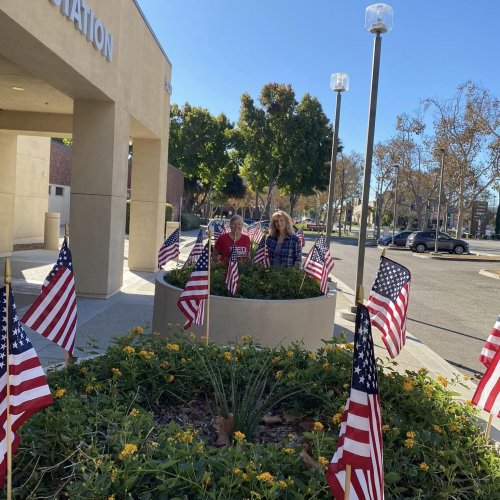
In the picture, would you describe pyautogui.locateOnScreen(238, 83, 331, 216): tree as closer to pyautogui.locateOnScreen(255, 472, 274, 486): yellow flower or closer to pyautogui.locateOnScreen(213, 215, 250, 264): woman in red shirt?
pyautogui.locateOnScreen(213, 215, 250, 264): woman in red shirt

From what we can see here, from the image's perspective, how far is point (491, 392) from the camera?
2830 millimetres

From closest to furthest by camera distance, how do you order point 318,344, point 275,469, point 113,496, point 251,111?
point 113,496 → point 275,469 → point 318,344 → point 251,111

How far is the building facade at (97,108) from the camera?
22.5 feet

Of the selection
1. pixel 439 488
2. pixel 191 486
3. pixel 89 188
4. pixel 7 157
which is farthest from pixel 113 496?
pixel 7 157

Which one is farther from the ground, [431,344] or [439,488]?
[439,488]

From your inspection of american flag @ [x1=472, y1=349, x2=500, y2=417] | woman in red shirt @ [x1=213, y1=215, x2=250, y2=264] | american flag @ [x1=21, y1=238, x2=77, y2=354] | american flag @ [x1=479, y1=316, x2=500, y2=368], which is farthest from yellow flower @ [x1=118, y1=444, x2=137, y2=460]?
woman in red shirt @ [x1=213, y1=215, x2=250, y2=264]

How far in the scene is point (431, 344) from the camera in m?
8.34

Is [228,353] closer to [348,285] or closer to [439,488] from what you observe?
[439,488]

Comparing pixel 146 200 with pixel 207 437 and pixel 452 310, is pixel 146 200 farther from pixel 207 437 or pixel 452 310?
pixel 207 437

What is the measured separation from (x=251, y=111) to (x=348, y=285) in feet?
110

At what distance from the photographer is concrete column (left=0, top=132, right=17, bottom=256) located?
1598cm

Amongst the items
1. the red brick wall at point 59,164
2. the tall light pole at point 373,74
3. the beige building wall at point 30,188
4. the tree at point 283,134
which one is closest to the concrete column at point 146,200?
the tall light pole at point 373,74

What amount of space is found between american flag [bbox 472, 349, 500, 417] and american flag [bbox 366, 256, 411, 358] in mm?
918

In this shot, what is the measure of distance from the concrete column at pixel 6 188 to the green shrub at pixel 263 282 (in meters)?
11.3
